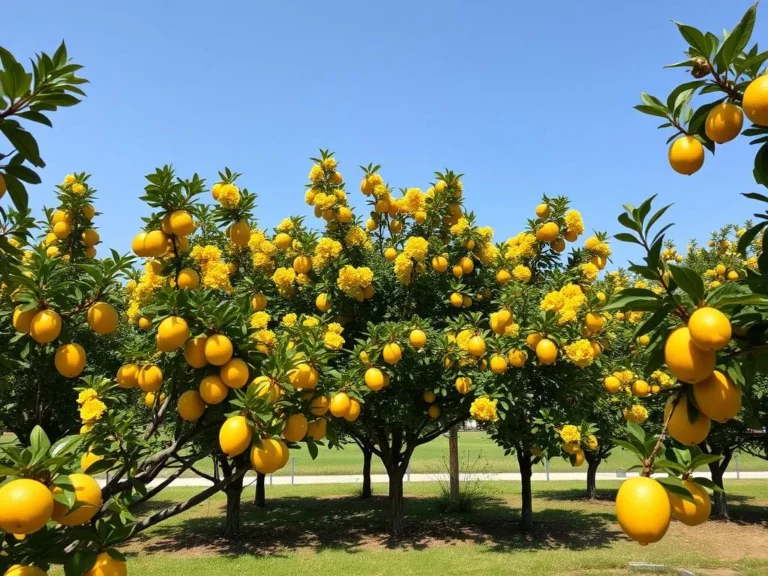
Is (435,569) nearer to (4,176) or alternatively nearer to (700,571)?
(700,571)

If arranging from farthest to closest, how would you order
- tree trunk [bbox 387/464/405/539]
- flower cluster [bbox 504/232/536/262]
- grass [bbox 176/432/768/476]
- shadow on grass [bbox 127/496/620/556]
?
1. grass [bbox 176/432/768/476]
2. tree trunk [bbox 387/464/405/539]
3. shadow on grass [bbox 127/496/620/556]
4. flower cluster [bbox 504/232/536/262]

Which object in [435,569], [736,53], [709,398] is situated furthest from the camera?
[435,569]

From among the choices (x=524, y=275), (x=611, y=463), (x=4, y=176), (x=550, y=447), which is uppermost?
(x=524, y=275)

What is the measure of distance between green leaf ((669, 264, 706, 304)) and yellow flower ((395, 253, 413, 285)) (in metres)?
6.08

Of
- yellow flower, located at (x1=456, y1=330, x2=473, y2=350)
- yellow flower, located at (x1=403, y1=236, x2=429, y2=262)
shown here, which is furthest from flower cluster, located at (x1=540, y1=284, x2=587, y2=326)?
yellow flower, located at (x1=403, y1=236, x2=429, y2=262)

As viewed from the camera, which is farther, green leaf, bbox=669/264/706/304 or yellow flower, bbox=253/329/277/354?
yellow flower, bbox=253/329/277/354

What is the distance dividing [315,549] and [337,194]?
680cm

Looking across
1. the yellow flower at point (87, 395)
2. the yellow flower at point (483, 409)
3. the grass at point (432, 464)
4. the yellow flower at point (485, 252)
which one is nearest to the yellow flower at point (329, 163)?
the yellow flower at point (485, 252)

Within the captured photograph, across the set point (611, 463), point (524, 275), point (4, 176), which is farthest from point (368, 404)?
point (611, 463)

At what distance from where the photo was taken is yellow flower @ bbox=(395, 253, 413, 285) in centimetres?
755

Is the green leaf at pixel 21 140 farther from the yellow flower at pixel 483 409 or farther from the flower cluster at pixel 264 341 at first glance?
the yellow flower at pixel 483 409

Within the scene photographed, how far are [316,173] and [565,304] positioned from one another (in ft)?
13.5

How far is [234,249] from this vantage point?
7406 millimetres

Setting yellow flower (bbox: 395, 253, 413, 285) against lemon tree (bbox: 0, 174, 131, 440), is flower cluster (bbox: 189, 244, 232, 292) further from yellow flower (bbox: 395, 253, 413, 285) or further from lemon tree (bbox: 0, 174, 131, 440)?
yellow flower (bbox: 395, 253, 413, 285)
